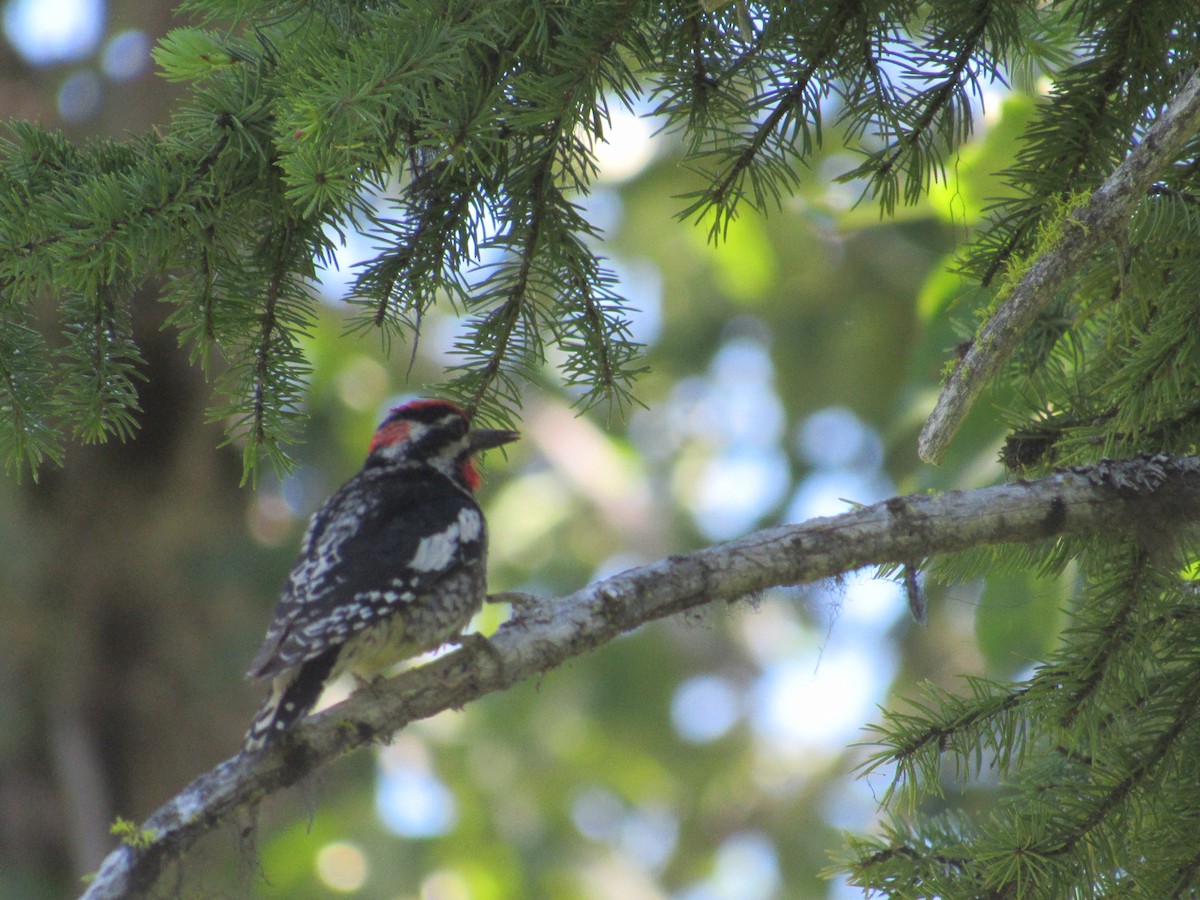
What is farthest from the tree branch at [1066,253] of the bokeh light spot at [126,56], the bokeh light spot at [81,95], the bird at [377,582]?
the bokeh light spot at [81,95]

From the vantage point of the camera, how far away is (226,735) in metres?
5.86

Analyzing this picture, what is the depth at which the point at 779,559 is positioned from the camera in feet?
7.02

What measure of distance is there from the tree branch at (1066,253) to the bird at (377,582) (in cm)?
131

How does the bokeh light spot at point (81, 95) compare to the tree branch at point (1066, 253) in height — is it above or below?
above

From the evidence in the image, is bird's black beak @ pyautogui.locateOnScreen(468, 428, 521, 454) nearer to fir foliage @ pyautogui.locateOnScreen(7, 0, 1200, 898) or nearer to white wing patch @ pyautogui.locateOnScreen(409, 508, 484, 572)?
white wing patch @ pyautogui.locateOnScreen(409, 508, 484, 572)

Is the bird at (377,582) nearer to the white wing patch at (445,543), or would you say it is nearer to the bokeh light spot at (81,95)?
the white wing patch at (445,543)

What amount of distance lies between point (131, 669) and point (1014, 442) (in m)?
5.04

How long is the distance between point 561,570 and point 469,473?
4657 mm

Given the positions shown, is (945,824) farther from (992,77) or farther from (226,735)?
(226,735)

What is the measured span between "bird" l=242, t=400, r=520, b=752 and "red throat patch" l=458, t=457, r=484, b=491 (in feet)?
0.47

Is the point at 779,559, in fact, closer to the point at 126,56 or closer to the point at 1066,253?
the point at 1066,253

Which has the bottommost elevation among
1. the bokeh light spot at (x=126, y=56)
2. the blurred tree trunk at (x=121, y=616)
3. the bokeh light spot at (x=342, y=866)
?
the bokeh light spot at (x=342, y=866)

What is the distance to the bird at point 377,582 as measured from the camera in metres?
2.90

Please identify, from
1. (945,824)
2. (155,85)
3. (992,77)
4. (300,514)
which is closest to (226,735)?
(300,514)
